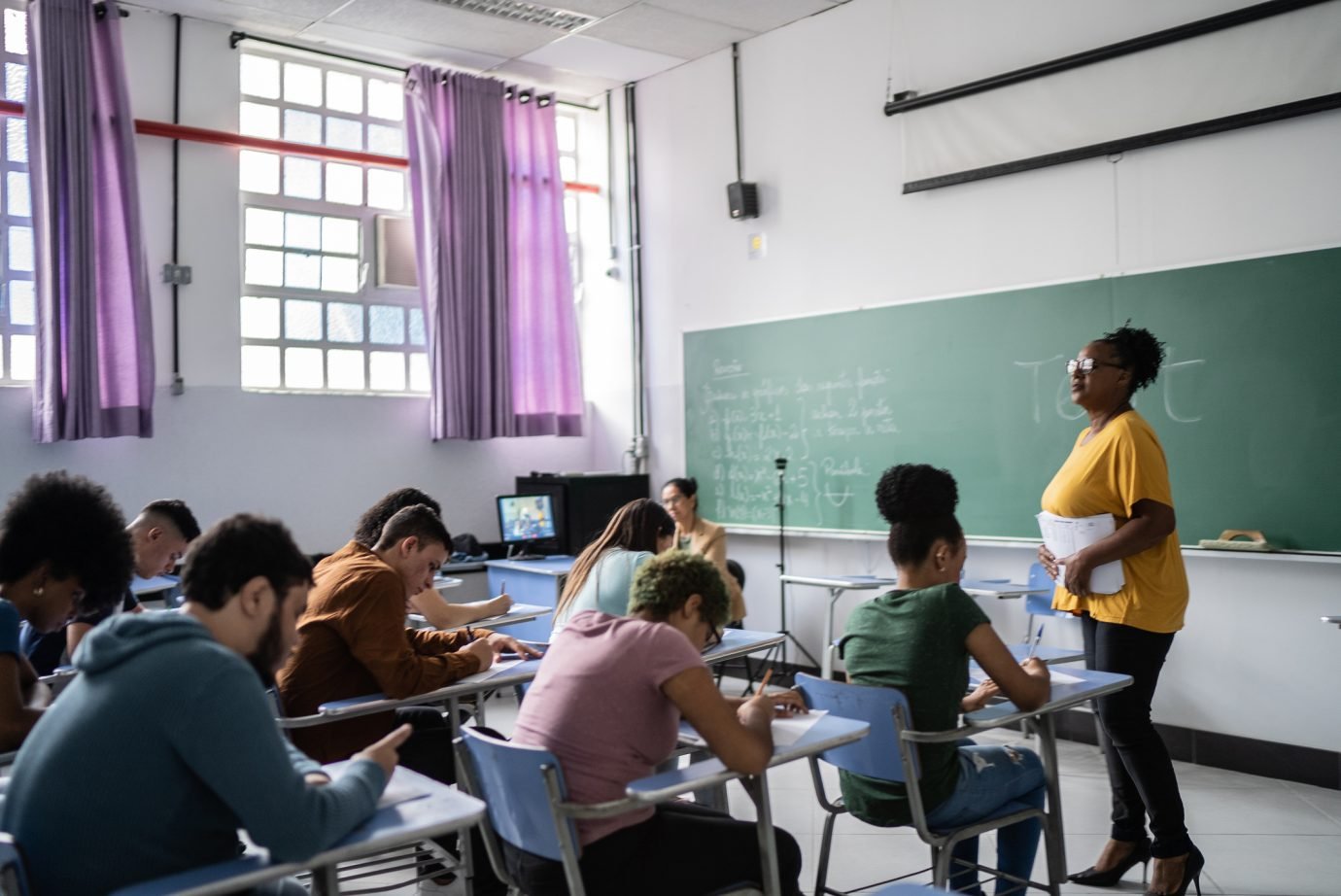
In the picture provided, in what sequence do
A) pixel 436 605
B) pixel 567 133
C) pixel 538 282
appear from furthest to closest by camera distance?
pixel 567 133, pixel 538 282, pixel 436 605

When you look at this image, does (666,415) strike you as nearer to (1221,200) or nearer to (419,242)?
(419,242)

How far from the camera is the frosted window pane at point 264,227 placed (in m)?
6.07

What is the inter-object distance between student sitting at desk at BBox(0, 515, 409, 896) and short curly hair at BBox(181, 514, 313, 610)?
6cm

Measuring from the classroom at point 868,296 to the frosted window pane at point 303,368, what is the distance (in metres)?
0.14

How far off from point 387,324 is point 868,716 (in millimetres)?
4771

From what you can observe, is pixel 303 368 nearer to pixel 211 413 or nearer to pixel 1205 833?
pixel 211 413

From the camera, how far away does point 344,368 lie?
6449 millimetres

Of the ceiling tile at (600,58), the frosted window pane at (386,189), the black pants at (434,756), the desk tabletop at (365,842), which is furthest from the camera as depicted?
the frosted window pane at (386,189)

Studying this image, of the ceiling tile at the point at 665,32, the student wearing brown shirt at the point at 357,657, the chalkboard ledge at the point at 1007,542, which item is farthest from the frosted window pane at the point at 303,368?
the student wearing brown shirt at the point at 357,657

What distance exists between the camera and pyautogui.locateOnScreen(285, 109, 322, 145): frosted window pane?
6.20 metres

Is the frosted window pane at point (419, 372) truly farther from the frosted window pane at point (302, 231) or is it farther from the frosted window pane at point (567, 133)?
the frosted window pane at point (567, 133)

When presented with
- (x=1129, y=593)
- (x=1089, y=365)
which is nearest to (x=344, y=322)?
(x=1089, y=365)

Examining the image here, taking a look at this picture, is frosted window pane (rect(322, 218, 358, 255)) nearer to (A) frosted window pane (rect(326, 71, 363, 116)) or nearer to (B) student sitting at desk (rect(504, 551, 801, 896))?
(A) frosted window pane (rect(326, 71, 363, 116))

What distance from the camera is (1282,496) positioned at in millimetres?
4230
